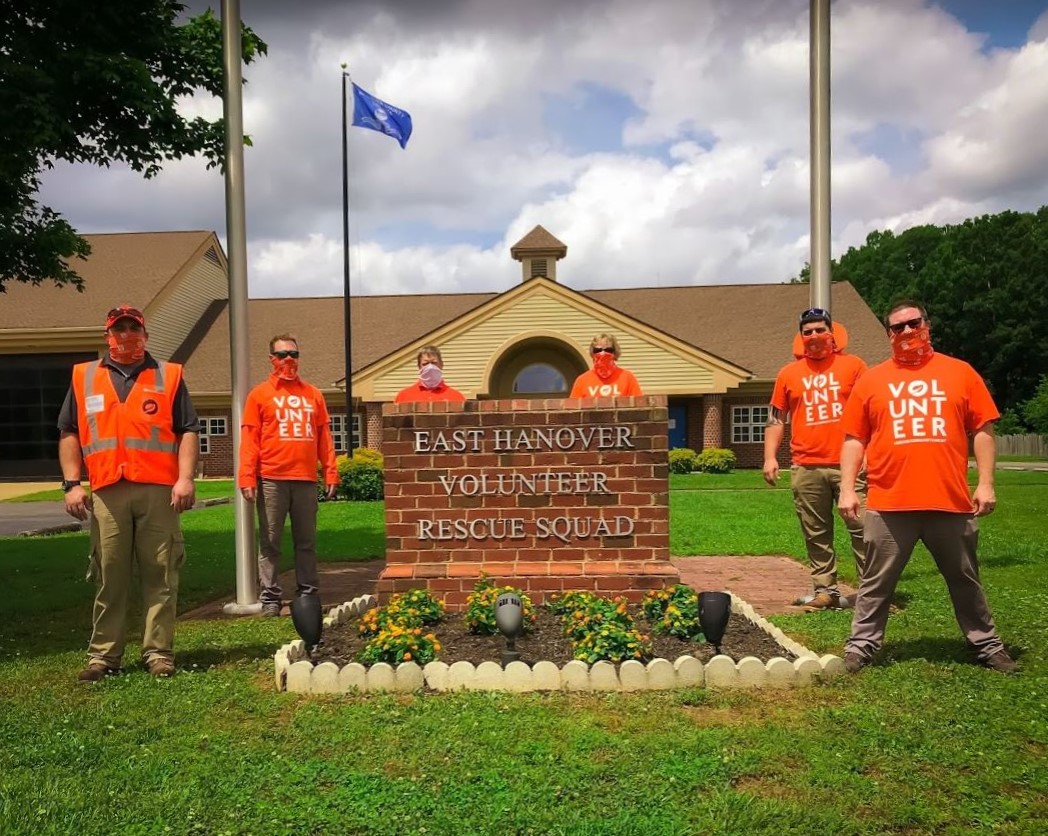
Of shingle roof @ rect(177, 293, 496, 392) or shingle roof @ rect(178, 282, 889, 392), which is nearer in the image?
shingle roof @ rect(177, 293, 496, 392)

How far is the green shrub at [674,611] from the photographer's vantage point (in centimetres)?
531

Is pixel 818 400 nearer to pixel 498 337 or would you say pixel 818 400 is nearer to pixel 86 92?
pixel 86 92

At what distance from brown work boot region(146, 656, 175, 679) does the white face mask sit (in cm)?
287

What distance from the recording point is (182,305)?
2955 centimetres

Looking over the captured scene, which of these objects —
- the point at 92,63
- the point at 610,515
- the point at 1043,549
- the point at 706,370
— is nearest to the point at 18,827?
the point at 610,515

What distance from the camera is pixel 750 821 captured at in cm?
309

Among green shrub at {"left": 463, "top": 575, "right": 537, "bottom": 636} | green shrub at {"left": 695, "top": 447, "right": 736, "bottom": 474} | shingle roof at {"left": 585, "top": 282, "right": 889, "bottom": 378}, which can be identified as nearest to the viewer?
green shrub at {"left": 463, "top": 575, "right": 537, "bottom": 636}

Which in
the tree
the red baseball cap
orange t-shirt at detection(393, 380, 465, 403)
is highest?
Result: the tree

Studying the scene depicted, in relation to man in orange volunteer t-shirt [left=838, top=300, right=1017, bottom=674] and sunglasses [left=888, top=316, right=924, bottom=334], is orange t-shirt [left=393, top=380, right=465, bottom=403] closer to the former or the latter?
man in orange volunteer t-shirt [left=838, top=300, right=1017, bottom=674]

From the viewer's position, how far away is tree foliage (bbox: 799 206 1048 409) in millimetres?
51719

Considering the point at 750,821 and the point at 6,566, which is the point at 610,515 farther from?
the point at 6,566

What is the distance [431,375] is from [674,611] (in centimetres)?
279

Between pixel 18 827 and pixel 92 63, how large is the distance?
5992 millimetres

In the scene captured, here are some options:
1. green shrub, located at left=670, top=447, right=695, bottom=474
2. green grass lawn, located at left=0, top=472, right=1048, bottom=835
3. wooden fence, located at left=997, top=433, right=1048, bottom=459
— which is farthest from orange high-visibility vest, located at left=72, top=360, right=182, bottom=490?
wooden fence, located at left=997, top=433, right=1048, bottom=459
